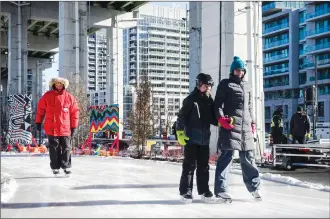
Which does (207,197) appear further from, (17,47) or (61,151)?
(17,47)

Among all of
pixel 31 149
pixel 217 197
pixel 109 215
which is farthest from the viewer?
pixel 31 149

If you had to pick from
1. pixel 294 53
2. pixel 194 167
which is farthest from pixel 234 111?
pixel 294 53

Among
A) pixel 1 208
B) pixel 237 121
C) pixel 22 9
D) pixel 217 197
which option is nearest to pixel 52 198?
pixel 1 208

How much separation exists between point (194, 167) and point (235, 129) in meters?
0.66

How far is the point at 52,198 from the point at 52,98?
277 centimetres

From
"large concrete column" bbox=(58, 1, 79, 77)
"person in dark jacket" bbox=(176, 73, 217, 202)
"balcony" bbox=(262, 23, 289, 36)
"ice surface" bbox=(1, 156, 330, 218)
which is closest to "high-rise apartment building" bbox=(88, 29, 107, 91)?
"balcony" bbox=(262, 23, 289, 36)

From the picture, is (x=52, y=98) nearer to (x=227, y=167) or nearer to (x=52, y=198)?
(x=52, y=198)

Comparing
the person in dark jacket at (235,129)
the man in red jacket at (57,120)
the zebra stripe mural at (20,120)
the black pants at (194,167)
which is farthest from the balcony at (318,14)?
the black pants at (194,167)

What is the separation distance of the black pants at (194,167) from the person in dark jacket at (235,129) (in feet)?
0.51

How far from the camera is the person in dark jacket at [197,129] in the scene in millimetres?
5465

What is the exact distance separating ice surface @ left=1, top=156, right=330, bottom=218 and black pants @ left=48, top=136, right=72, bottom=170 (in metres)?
0.25

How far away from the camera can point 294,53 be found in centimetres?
7781

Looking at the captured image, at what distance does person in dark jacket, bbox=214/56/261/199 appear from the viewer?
213 inches

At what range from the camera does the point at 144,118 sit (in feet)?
51.2
